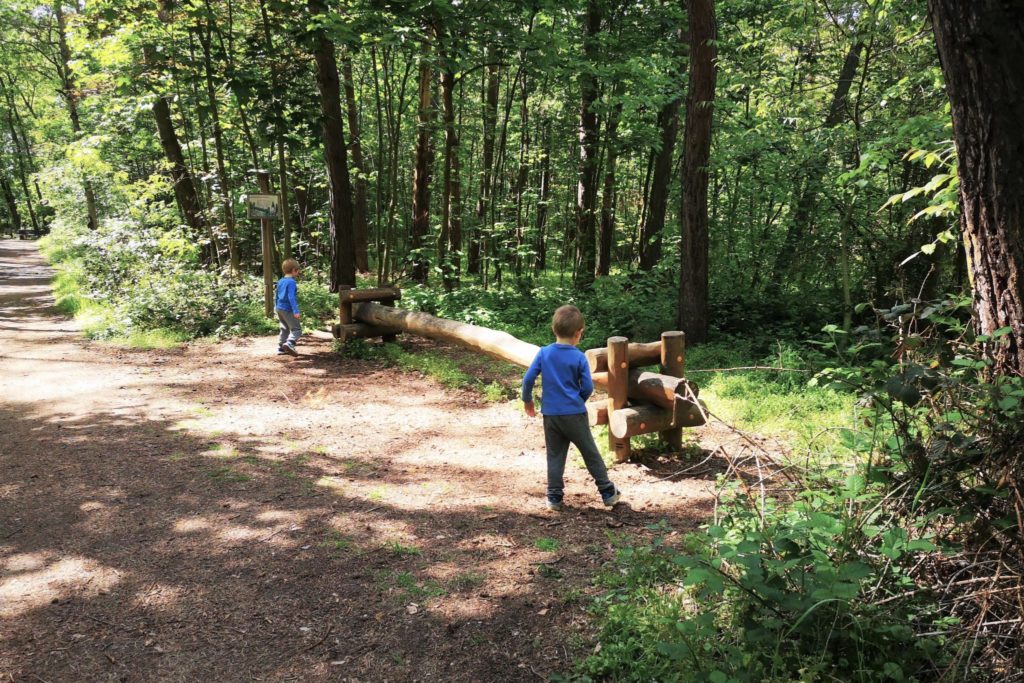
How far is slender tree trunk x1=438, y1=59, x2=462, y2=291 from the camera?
13070 millimetres

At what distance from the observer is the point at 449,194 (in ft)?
45.8

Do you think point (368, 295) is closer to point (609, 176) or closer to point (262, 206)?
point (262, 206)

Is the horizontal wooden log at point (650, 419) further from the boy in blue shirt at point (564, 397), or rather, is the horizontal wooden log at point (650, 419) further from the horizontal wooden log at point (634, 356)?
the boy in blue shirt at point (564, 397)

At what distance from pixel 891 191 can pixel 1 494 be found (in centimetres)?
1188

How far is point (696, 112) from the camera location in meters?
9.38

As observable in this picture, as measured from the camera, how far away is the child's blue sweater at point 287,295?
9992 millimetres

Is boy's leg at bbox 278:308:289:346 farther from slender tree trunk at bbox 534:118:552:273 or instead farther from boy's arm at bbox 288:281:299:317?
slender tree trunk at bbox 534:118:552:273

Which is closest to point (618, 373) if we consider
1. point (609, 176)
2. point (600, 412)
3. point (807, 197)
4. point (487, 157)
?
point (600, 412)

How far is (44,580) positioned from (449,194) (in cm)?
1121

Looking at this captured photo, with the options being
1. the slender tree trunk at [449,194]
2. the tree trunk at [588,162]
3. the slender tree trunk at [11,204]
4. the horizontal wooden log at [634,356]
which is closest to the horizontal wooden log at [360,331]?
the slender tree trunk at [449,194]

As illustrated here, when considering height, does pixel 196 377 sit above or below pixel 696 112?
below

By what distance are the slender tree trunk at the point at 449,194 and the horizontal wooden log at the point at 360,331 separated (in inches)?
120

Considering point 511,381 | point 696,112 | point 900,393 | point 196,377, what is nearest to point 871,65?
point 696,112

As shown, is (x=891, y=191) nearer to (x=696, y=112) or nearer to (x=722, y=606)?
(x=696, y=112)
